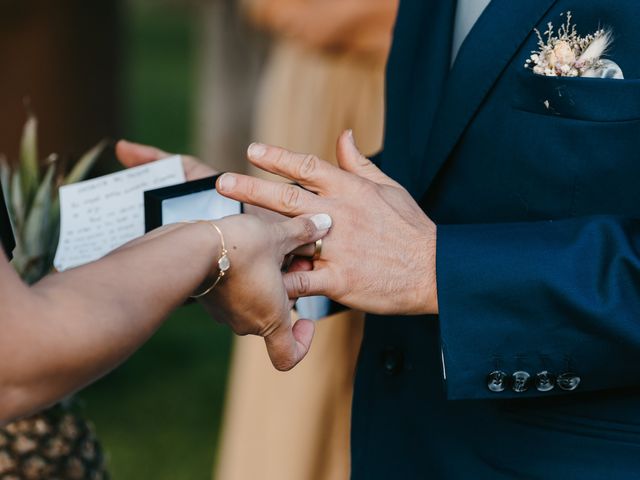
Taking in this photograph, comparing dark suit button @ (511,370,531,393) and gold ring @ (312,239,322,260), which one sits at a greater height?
gold ring @ (312,239,322,260)

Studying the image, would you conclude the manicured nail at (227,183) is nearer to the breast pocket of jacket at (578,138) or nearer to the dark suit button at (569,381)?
the breast pocket of jacket at (578,138)

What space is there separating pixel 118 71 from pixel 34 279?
3.94 m

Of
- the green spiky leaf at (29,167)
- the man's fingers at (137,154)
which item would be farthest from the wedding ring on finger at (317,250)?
the green spiky leaf at (29,167)

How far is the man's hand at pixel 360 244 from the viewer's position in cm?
151

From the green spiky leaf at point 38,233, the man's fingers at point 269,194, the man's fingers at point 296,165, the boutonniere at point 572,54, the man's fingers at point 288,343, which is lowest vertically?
the green spiky leaf at point 38,233

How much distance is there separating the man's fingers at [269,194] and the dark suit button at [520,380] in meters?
0.40

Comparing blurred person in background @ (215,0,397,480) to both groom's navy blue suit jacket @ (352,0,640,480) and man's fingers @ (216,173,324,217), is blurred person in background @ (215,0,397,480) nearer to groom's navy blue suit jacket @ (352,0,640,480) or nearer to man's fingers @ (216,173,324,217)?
groom's navy blue suit jacket @ (352,0,640,480)

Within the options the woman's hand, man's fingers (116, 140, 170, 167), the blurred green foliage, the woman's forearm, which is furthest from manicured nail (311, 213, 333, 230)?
the blurred green foliage

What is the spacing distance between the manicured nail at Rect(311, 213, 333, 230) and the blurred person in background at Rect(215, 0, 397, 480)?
163cm

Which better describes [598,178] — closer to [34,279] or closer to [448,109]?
[448,109]

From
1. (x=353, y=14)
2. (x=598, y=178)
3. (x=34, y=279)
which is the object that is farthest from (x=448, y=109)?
(x=353, y=14)

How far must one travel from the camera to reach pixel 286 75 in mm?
3678

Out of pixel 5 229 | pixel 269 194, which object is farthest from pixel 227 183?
pixel 5 229

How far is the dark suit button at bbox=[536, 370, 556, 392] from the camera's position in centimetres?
153
